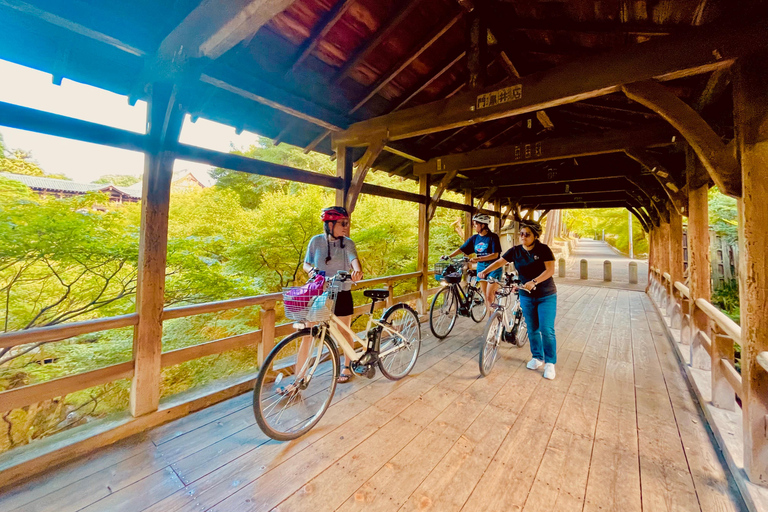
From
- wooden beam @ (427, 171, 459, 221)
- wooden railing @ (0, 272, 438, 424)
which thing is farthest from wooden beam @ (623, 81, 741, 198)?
wooden railing @ (0, 272, 438, 424)

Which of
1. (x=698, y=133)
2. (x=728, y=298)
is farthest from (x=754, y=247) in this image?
(x=728, y=298)

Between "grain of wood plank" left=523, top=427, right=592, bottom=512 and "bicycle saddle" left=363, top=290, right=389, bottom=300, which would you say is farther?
"bicycle saddle" left=363, top=290, right=389, bottom=300

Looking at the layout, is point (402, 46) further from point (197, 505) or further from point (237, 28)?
point (197, 505)

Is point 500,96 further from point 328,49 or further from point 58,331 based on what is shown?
point 58,331

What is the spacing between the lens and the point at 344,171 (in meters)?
3.79

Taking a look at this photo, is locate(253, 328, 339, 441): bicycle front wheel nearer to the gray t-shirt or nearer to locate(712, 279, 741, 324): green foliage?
the gray t-shirt

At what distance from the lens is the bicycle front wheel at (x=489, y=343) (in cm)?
288

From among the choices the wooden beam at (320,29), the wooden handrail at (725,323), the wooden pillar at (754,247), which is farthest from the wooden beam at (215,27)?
the wooden handrail at (725,323)

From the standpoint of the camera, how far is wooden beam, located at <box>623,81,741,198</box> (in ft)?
6.00

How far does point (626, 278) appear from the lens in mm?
11430

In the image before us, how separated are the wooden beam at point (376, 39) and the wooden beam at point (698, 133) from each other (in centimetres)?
178

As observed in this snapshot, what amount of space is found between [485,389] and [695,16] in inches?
122

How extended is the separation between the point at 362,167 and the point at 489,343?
7.87 feet

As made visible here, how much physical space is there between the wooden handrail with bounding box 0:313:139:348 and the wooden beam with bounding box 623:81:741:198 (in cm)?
374
